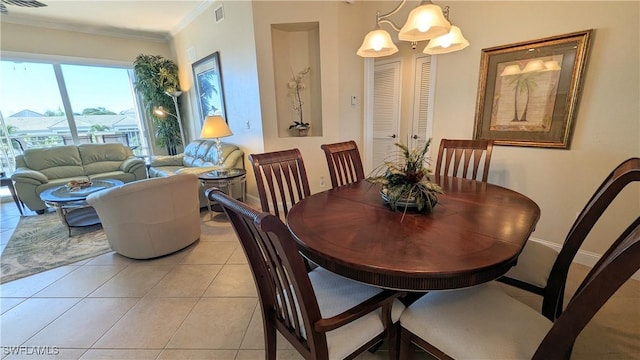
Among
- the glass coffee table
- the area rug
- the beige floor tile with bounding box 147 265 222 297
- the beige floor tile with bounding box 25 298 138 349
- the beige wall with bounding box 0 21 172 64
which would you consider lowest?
the beige floor tile with bounding box 25 298 138 349

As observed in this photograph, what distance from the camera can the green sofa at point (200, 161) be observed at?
3.84 meters

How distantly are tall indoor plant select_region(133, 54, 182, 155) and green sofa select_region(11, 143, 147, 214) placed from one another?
0.78 meters

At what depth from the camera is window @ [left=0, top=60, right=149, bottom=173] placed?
4449mm

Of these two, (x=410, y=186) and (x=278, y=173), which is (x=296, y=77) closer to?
(x=278, y=173)

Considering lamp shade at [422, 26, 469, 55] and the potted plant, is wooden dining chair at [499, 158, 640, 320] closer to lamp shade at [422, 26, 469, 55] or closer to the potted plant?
lamp shade at [422, 26, 469, 55]

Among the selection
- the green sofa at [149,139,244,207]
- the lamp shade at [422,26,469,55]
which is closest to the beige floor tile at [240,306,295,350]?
the lamp shade at [422,26,469,55]

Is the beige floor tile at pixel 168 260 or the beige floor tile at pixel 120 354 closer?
the beige floor tile at pixel 120 354

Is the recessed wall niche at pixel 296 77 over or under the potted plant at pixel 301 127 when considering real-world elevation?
over

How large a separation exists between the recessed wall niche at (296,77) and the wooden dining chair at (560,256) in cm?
275

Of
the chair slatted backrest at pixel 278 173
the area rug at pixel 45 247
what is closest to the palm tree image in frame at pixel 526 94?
the chair slatted backrest at pixel 278 173

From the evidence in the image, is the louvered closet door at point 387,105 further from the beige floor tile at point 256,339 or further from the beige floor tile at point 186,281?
the beige floor tile at point 256,339

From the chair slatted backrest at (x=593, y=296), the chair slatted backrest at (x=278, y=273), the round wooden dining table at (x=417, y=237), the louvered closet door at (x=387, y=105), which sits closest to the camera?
the chair slatted backrest at (x=593, y=296)

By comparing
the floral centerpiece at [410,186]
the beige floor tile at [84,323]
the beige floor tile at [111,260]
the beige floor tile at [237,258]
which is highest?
the floral centerpiece at [410,186]

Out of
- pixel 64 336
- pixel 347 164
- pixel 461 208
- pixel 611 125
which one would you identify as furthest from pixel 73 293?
pixel 611 125
